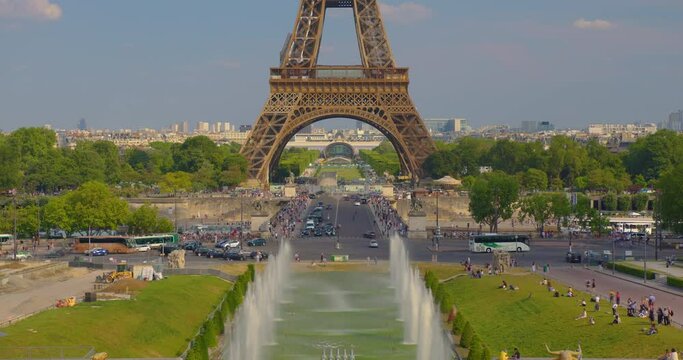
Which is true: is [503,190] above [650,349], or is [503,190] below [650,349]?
above

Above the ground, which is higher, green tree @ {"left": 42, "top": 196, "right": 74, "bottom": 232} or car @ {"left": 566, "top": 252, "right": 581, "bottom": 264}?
green tree @ {"left": 42, "top": 196, "right": 74, "bottom": 232}

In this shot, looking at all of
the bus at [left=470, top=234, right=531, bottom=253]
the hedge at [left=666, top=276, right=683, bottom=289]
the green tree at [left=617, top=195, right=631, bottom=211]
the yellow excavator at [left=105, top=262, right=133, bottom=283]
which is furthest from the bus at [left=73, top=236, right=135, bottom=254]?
the green tree at [left=617, top=195, right=631, bottom=211]

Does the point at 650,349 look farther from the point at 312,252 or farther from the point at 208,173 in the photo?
the point at 208,173

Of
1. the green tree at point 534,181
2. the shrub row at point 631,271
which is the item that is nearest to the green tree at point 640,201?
the green tree at point 534,181

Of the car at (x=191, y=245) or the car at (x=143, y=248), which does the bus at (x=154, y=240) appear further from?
the car at (x=191, y=245)

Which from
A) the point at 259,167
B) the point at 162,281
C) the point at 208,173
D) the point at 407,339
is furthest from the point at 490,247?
the point at 208,173

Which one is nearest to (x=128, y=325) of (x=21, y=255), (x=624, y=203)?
(x=21, y=255)

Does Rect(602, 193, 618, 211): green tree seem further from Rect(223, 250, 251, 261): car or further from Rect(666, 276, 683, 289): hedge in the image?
Rect(666, 276, 683, 289): hedge
